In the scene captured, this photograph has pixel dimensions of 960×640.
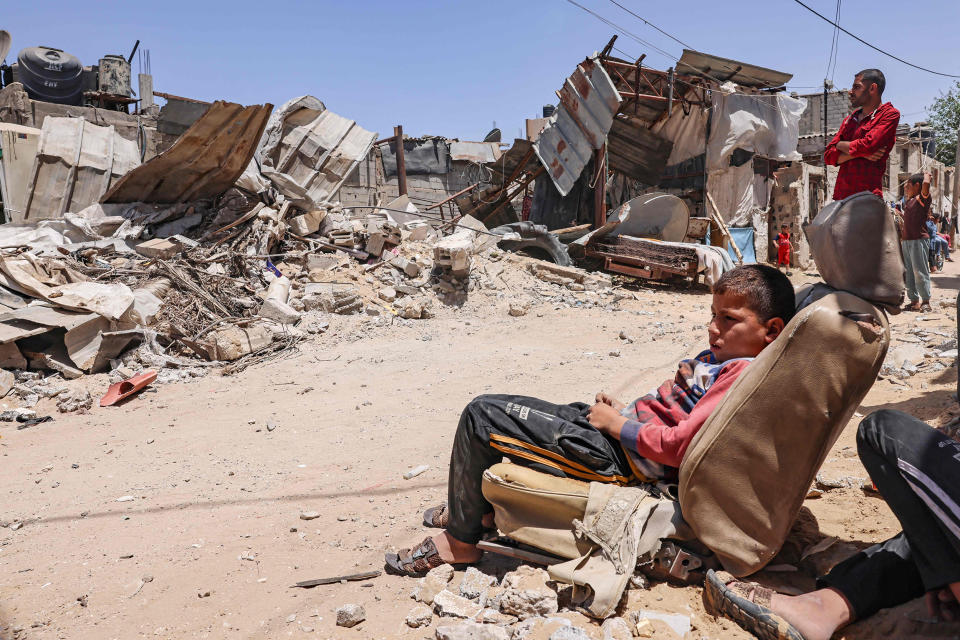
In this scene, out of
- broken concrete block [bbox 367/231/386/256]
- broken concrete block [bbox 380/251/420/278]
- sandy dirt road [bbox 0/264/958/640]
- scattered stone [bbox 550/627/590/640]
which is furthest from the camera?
broken concrete block [bbox 367/231/386/256]

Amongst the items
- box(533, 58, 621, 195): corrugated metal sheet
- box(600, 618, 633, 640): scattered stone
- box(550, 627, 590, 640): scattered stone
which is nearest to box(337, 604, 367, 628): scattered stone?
box(550, 627, 590, 640): scattered stone

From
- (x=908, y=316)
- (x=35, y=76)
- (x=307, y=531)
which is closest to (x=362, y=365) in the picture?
(x=307, y=531)

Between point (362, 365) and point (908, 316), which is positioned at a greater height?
point (908, 316)

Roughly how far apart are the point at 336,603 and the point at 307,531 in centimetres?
66

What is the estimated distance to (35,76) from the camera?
17359mm

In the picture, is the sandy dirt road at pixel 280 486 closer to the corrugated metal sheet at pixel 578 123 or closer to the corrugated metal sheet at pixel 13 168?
the corrugated metal sheet at pixel 13 168

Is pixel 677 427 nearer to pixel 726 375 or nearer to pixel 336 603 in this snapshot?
pixel 726 375

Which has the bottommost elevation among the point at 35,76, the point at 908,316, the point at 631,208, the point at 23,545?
the point at 23,545

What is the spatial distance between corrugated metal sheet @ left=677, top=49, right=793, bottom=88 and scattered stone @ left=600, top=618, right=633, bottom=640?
1170cm

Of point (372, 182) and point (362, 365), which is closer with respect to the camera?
point (362, 365)

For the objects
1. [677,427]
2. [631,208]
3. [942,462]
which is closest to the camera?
[942,462]

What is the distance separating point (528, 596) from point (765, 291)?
3.83ft

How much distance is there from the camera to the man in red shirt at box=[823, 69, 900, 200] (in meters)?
4.30

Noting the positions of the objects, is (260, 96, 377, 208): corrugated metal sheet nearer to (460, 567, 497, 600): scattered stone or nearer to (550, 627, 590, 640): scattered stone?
(460, 567, 497, 600): scattered stone
